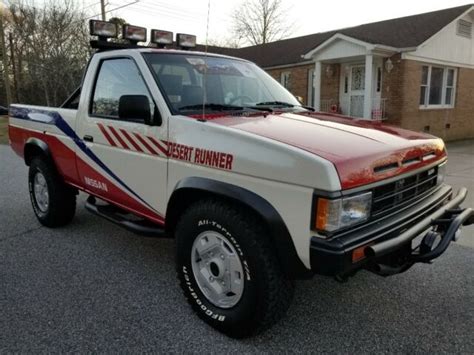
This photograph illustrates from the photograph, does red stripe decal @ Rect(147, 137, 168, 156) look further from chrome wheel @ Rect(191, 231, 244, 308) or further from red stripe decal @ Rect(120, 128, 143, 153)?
chrome wheel @ Rect(191, 231, 244, 308)

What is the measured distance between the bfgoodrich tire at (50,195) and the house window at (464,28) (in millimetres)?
15888

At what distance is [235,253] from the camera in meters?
2.69

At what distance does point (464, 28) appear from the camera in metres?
16.1

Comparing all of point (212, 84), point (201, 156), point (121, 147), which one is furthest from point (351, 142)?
point (121, 147)

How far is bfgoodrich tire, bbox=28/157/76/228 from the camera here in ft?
15.8

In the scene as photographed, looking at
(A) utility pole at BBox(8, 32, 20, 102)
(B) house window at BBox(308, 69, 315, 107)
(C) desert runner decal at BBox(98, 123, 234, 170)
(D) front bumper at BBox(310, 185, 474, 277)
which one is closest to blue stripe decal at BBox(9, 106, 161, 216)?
(C) desert runner decal at BBox(98, 123, 234, 170)

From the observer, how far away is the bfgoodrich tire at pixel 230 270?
254 cm

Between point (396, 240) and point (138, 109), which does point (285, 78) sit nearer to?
point (138, 109)

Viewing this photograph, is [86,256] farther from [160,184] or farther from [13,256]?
[160,184]

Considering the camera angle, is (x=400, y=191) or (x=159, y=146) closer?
(x=400, y=191)

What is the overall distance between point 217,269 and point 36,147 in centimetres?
318

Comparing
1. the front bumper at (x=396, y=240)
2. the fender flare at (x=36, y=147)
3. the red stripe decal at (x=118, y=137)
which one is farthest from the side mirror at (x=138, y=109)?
the fender flare at (x=36, y=147)

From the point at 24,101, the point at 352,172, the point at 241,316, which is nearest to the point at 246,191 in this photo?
the point at 352,172

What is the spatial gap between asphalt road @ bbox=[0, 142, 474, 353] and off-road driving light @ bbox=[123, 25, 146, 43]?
216cm
